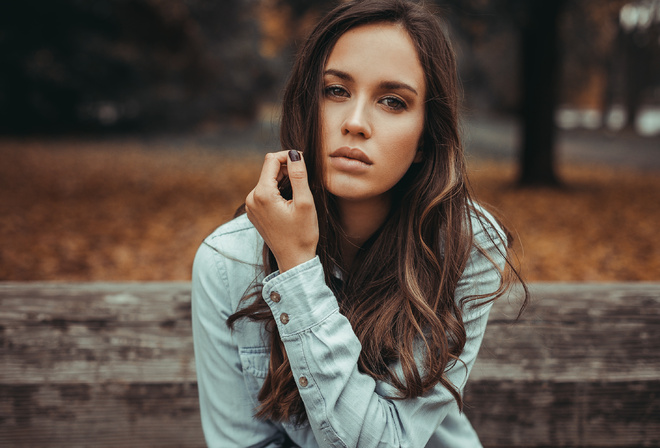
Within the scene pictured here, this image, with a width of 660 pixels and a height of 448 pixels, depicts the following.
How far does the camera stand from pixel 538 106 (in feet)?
34.7

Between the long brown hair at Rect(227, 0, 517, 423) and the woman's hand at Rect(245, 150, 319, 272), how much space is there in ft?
0.51

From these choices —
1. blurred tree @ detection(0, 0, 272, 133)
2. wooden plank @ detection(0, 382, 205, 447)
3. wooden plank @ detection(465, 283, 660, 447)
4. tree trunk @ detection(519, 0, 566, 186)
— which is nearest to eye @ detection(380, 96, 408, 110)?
wooden plank @ detection(465, 283, 660, 447)

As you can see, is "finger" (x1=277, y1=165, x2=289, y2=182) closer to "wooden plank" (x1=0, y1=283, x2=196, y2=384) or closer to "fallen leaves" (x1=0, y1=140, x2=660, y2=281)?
"wooden plank" (x1=0, y1=283, x2=196, y2=384)

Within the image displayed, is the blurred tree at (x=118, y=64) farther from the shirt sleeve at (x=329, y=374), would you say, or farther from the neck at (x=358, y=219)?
the shirt sleeve at (x=329, y=374)

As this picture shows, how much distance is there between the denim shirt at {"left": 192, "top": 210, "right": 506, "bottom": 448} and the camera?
4.80ft

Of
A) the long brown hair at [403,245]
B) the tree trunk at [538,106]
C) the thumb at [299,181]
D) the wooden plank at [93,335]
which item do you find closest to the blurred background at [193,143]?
the tree trunk at [538,106]

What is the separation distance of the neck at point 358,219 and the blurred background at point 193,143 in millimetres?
328

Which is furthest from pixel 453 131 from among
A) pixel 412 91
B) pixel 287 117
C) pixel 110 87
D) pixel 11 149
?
pixel 110 87

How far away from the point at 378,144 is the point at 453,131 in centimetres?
28

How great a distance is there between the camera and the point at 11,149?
15.7 meters

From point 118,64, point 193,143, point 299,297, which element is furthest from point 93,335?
point 118,64

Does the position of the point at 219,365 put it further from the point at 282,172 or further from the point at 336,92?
the point at 336,92

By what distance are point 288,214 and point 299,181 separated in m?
0.10

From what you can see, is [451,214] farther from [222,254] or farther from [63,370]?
[63,370]
